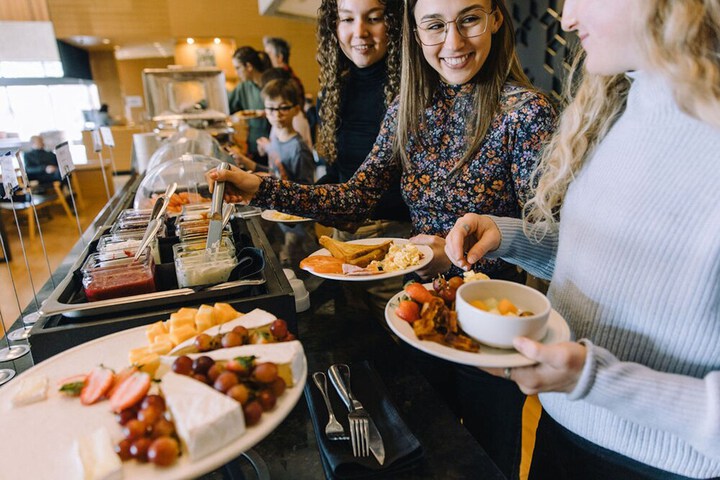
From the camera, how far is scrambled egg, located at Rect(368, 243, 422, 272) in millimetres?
1229

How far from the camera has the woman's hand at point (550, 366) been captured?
27.0 inches

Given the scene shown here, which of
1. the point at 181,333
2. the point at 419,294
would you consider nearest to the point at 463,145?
the point at 419,294

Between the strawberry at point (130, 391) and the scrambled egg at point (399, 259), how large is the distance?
0.69m

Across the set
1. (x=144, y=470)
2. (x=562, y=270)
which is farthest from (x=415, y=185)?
(x=144, y=470)

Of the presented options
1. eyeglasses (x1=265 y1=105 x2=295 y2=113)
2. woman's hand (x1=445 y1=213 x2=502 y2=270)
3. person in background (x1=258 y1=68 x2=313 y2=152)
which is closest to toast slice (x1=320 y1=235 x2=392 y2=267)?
woman's hand (x1=445 y1=213 x2=502 y2=270)

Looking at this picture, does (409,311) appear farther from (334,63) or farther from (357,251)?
(334,63)

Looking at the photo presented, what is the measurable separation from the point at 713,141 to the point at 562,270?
356mm

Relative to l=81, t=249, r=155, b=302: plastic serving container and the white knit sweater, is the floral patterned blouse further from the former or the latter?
l=81, t=249, r=155, b=302: plastic serving container

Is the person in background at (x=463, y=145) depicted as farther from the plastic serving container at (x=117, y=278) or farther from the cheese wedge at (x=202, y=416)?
the cheese wedge at (x=202, y=416)

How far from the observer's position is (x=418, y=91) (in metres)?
1.44

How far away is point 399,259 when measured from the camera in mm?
1241

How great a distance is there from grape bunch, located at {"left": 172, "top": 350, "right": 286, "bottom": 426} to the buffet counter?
0.71 ft

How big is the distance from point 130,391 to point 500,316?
0.55 meters

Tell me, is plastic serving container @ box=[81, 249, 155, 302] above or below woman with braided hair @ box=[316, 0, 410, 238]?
below
